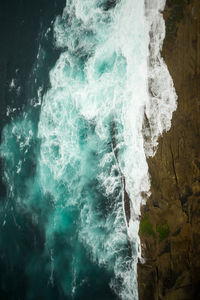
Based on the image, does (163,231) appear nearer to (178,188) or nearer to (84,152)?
(178,188)

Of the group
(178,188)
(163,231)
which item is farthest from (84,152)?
(163,231)

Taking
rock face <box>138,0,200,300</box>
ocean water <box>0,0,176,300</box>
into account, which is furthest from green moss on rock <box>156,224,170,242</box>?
ocean water <box>0,0,176,300</box>

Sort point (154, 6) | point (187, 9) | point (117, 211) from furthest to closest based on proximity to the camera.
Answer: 1. point (117, 211)
2. point (154, 6)
3. point (187, 9)

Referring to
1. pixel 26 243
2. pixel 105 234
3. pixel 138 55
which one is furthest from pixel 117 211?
pixel 138 55

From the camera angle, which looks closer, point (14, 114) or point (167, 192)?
point (167, 192)

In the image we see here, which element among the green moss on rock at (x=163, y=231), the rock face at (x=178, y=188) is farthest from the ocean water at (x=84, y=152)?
the green moss on rock at (x=163, y=231)

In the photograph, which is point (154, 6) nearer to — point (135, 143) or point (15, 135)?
point (135, 143)
